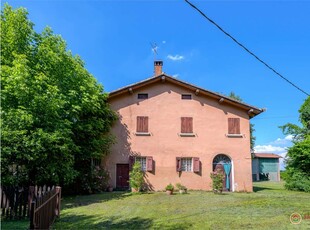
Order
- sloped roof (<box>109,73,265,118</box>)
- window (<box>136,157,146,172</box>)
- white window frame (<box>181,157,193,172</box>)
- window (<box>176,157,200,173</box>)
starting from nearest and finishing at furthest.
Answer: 1. window (<box>176,157,200,173</box>)
2. window (<box>136,157,146,172</box>)
3. white window frame (<box>181,157,193,172</box>)
4. sloped roof (<box>109,73,265,118</box>)

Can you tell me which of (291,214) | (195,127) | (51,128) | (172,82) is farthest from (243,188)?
(51,128)

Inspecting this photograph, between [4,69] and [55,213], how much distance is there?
7112 mm

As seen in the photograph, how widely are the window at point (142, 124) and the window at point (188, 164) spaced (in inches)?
126

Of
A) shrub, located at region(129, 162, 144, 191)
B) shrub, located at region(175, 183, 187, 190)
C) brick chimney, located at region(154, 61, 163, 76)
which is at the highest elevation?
brick chimney, located at region(154, 61, 163, 76)

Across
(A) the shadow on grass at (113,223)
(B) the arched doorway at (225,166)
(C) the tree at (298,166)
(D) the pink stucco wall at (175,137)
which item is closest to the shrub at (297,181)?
(C) the tree at (298,166)

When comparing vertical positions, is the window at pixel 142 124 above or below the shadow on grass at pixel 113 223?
above

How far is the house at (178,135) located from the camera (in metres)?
20.4

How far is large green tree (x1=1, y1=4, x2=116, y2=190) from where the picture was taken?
1205 cm

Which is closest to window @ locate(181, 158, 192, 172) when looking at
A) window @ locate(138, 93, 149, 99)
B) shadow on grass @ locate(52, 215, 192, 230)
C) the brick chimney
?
window @ locate(138, 93, 149, 99)

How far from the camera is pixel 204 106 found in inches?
845

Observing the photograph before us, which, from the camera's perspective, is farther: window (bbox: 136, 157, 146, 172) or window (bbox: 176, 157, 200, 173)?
window (bbox: 136, 157, 146, 172)

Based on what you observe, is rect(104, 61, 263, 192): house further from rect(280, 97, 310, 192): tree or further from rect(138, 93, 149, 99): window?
rect(280, 97, 310, 192): tree

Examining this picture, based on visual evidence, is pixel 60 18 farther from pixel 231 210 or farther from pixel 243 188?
pixel 243 188

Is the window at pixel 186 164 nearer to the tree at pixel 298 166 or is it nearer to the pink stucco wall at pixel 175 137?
the pink stucco wall at pixel 175 137
